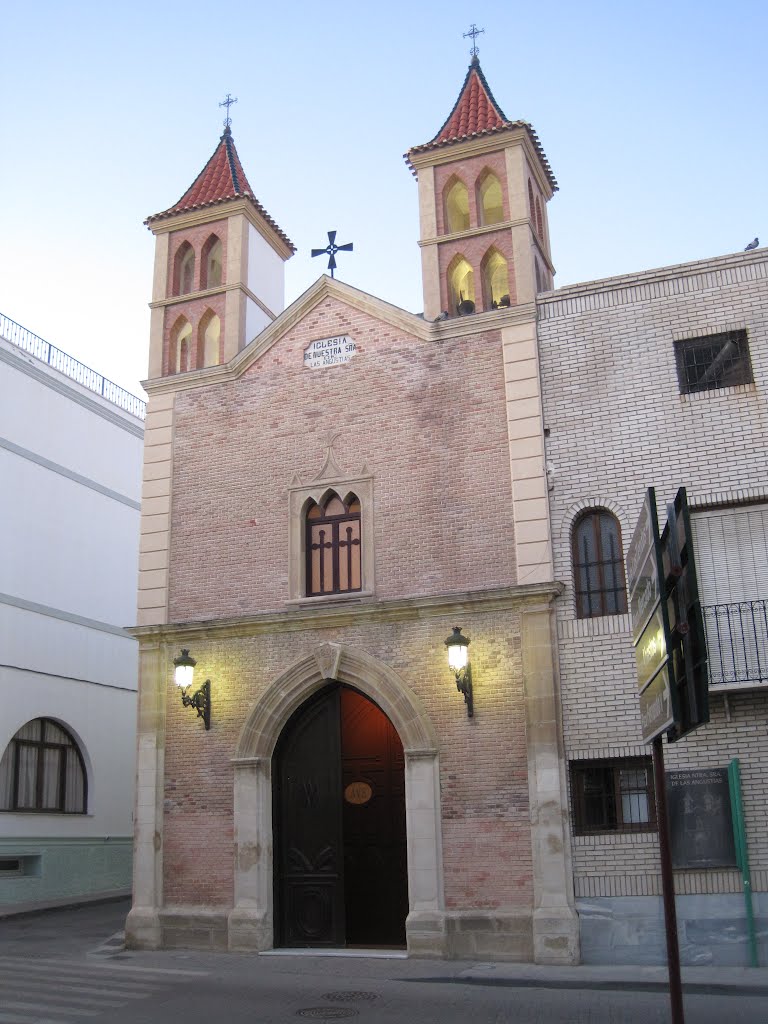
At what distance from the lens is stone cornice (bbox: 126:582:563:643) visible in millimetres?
14328

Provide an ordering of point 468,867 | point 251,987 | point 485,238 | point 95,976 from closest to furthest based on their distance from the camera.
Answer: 1. point 251,987
2. point 95,976
3. point 468,867
4. point 485,238

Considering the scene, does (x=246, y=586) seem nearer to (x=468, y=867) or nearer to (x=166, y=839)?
(x=166, y=839)

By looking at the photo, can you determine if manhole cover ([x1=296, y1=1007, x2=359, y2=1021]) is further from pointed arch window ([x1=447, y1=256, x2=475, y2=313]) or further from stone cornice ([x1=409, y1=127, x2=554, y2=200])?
stone cornice ([x1=409, y1=127, x2=554, y2=200])

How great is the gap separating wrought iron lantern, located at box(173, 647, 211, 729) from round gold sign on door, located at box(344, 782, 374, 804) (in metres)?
2.31

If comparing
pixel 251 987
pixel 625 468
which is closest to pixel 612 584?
pixel 625 468

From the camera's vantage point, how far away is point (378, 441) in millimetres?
15898

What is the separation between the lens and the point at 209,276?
18.6 m


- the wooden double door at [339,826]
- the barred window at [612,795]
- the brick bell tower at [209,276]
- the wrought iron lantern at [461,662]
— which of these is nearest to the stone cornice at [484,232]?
the brick bell tower at [209,276]

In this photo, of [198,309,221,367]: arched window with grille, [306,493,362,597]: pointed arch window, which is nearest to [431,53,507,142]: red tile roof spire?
[198,309,221,367]: arched window with grille

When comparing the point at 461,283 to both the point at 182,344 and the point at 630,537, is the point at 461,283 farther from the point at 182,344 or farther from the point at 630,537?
the point at 630,537

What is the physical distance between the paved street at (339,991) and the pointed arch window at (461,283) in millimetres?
9724

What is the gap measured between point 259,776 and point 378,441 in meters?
5.29

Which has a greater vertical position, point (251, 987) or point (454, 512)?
point (454, 512)

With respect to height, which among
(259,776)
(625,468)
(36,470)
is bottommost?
(259,776)
